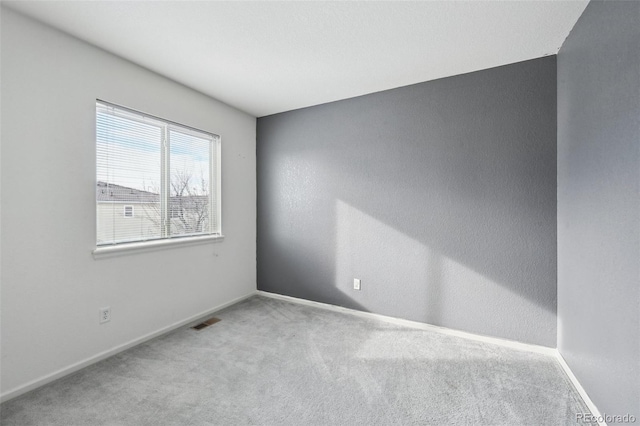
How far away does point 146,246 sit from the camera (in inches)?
99.2

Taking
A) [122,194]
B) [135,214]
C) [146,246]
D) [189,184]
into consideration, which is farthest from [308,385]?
[189,184]

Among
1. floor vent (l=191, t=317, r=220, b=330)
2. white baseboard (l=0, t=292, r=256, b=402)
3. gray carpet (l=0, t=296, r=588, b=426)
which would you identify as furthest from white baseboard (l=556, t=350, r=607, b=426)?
white baseboard (l=0, t=292, r=256, b=402)

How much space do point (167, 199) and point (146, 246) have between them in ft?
1.69

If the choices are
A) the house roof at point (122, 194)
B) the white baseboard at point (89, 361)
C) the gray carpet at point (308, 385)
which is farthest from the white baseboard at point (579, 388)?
the house roof at point (122, 194)

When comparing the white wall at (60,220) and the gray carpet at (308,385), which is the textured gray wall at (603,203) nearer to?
the gray carpet at (308,385)

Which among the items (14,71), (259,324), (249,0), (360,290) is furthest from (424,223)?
(14,71)

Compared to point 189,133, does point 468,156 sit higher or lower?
lower

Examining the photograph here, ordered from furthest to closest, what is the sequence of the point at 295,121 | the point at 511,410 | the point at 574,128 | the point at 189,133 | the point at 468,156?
the point at 295,121, the point at 189,133, the point at 468,156, the point at 574,128, the point at 511,410

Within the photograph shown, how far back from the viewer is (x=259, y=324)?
2.89 metres

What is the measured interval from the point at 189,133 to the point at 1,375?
2.32 meters

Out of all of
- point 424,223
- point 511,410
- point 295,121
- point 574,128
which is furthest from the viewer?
point 295,121

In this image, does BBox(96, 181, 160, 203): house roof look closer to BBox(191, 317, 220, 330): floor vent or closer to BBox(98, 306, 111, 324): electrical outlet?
BBox(98, 306, 111, 324): electrical outlet

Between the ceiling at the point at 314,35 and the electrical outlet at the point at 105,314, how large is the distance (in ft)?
6.78

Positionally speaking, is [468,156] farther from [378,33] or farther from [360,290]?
[360,290]
